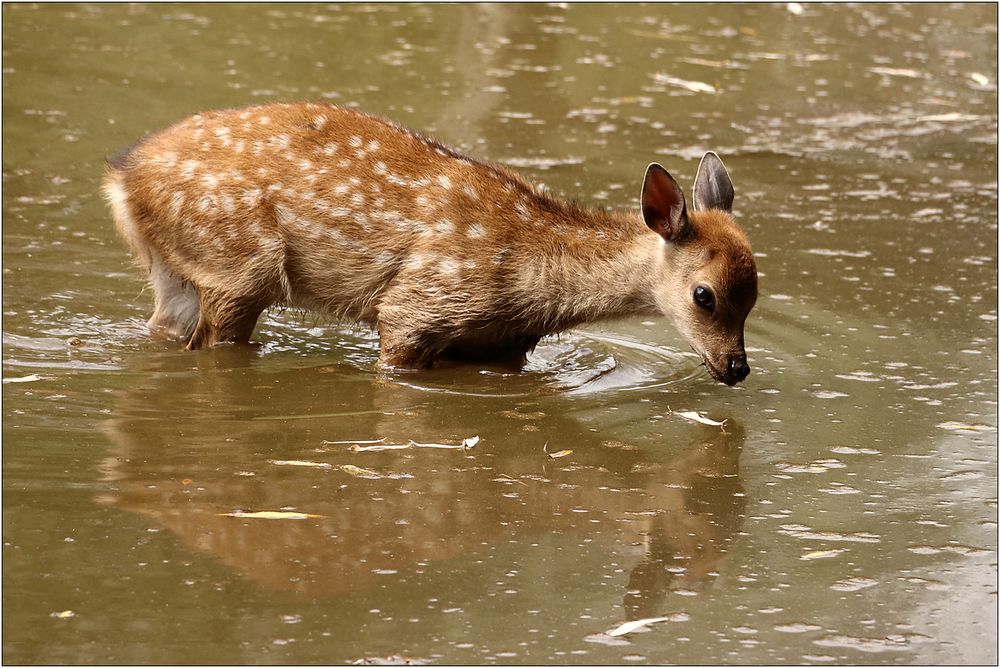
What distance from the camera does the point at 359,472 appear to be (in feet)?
18.8

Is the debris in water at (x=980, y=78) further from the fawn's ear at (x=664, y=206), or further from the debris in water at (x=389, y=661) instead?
the debris in water at (x=389, y=661)

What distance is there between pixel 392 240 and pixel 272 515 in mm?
2478

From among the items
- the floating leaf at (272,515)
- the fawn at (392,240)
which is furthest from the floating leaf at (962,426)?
the floating leaf at (272,515)

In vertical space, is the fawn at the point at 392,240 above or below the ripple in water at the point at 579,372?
above

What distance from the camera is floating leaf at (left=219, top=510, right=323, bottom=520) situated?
5207mm

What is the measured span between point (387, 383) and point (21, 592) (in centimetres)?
285

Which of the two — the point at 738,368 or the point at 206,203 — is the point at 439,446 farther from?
the point at 206,203

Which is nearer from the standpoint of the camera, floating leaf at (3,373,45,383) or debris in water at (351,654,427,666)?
debris in water at (351,654,427,666)

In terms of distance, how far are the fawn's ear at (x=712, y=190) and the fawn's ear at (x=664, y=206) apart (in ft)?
1.69

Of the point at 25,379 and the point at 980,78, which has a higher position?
the point at 980,78

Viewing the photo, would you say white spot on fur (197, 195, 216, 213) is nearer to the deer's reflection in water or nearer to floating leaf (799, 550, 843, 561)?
the deer's reflection in water

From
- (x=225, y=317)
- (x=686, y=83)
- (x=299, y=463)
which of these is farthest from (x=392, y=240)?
(x=686, y=83)

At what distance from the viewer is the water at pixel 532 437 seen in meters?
4.54

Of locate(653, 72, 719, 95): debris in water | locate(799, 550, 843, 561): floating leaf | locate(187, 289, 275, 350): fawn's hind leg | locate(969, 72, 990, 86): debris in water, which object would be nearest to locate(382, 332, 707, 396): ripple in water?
locate(187, 289, 275, 350): fawn's hind leg
